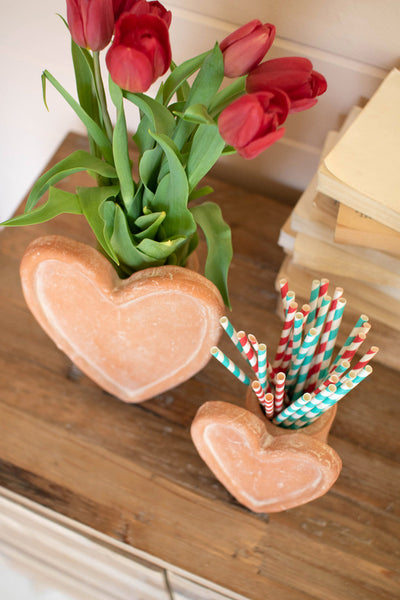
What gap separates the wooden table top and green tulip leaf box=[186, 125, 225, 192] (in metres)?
0.28

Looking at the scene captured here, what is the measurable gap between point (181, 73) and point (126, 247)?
0.51 feet

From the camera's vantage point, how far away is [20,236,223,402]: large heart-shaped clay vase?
18.8 inches

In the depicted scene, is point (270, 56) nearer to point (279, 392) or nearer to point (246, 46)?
point (246, 46)

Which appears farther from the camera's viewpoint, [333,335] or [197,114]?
[333,335]

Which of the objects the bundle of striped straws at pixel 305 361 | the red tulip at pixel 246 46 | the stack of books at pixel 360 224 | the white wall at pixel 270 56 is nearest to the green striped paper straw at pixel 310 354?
the bundle of striped straws at pixel 305 361

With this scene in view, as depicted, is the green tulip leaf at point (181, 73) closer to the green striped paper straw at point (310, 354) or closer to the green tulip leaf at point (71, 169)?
the green tulip leaf at point (71, 169)

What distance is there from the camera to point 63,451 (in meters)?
0.60

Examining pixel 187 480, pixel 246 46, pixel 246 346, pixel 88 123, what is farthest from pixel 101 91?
pixel 187 480

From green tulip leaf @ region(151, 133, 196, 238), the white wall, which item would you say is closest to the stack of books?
the white wall

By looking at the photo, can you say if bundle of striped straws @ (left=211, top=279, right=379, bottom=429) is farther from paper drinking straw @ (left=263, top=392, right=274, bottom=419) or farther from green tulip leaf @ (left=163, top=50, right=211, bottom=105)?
green tulip leaf @ (left=163, top=50, right=211, bottom=105)

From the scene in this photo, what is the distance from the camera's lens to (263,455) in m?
0.48

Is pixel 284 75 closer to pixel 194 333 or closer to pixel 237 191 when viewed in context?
pixel 194 333

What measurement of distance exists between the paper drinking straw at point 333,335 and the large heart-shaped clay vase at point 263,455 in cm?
7

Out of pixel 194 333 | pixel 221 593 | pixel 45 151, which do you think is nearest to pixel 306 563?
pixel 221 593
